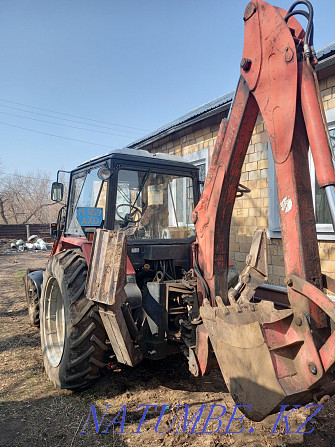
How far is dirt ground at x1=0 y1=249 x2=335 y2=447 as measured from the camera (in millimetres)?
→ 2551

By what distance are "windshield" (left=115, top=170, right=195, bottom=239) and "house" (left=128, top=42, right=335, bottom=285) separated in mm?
1796

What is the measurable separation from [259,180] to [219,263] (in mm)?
3286

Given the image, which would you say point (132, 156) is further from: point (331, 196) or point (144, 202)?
point (331, 196)

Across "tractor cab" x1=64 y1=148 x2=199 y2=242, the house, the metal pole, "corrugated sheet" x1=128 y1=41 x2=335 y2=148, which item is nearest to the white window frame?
the house

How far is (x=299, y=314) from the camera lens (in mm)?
1785

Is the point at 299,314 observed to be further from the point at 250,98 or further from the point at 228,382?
the point at 250,98

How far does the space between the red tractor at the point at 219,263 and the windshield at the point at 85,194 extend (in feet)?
0.08

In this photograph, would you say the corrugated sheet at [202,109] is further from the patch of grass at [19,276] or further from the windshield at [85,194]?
the patch of grass at [19,276]

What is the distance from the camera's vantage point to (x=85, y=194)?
4043mm

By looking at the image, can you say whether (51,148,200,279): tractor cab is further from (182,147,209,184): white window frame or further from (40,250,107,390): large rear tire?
(182,147,209,184): white window frame

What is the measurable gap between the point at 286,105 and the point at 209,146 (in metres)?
4.87

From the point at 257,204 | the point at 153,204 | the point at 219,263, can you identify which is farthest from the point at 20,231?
the point at 219,263

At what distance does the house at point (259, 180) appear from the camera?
4504 mm

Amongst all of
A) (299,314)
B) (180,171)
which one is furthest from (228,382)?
(180,171)
